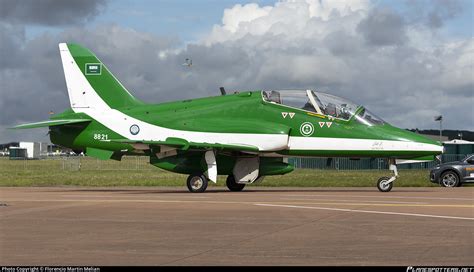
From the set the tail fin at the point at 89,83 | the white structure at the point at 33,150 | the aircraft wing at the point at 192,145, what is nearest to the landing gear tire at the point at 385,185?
the aircraft wing at the point at 192,145

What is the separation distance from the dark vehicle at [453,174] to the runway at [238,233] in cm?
1467

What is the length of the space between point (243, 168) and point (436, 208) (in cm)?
1039

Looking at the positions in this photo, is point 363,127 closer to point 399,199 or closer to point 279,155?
point 279,155

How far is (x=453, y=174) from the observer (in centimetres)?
3319

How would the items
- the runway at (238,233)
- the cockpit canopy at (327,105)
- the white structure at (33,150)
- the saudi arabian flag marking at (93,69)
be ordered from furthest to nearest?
the white structure at (33,150) → the saudi arabian flag marking at (93,69) → the cockpit canopy at (327,105) → the runway at (238,233)

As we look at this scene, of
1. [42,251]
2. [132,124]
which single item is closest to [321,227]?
[42,251]

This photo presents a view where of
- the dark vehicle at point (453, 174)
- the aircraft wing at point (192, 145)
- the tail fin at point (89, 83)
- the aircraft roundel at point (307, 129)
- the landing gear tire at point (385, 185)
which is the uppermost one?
the tail fin at point (89, 83)

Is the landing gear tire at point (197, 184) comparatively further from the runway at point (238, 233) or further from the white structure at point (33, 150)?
the white structure at point (33, 150)

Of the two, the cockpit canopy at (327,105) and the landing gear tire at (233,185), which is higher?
the cockpit canopy at (327,105)

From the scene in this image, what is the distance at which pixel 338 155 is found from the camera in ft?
82.6

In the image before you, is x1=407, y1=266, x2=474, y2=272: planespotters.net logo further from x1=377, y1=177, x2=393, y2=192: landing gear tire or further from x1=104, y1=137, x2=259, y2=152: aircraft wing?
x1=104, y1=137, x2=259, y2=152: aircraft wing

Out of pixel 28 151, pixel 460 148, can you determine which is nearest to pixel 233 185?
pixel 460 148

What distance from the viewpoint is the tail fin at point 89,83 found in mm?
27822

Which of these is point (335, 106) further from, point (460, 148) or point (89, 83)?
point (460, 148)
